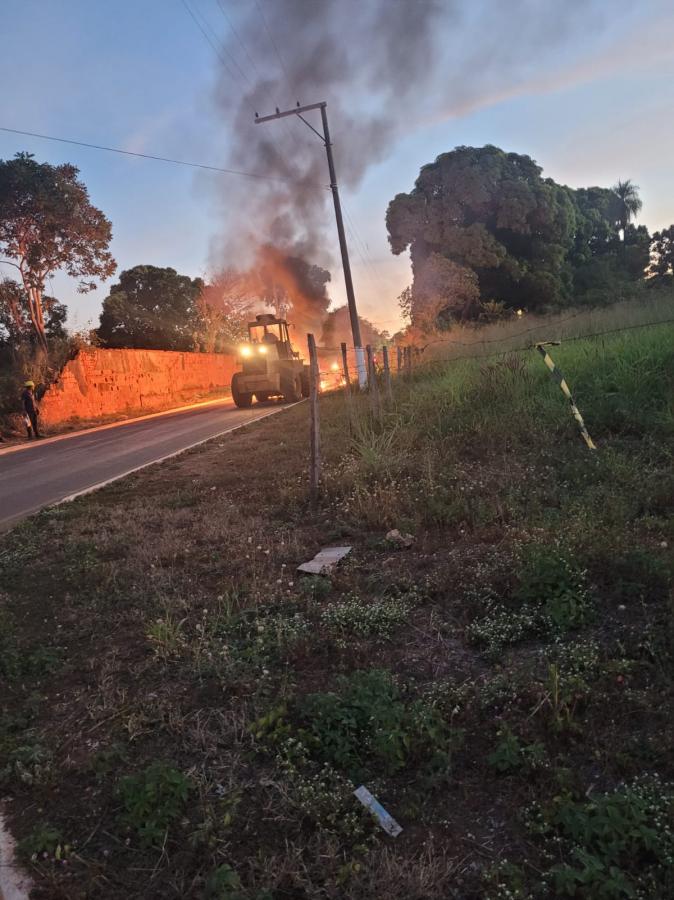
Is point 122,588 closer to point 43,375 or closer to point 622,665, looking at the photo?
point 622,665

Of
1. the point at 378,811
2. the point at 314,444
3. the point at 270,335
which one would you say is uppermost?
the point at 270,335

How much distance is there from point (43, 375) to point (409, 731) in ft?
64.4

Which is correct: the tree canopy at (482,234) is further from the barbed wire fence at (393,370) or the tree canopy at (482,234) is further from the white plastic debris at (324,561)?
the white plastic debris at (324,561)

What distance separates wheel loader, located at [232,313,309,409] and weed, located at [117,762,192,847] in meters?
17.9

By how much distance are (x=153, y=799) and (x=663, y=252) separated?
4393 centimetres

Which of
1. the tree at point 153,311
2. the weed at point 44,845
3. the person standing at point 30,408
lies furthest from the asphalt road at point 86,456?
the tree at point 153,311

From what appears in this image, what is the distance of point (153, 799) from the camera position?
2.14 meters

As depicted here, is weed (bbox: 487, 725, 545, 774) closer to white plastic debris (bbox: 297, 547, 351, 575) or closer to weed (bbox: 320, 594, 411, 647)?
weed (bbox: 320, 594, 411, 647)

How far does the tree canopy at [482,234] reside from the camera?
81.4 feet

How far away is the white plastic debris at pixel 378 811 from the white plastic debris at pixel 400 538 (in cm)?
251

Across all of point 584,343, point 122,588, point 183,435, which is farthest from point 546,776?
point 183,435

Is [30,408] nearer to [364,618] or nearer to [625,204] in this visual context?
[364,618]

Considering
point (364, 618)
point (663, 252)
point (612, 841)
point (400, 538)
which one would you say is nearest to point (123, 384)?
point (400, 538)

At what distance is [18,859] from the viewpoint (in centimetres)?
203
